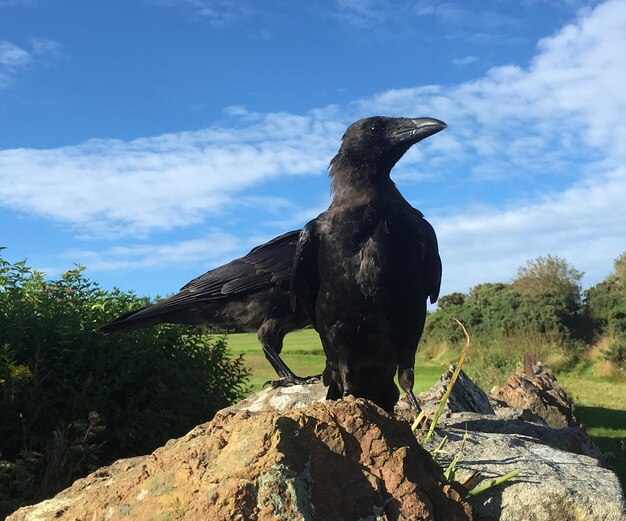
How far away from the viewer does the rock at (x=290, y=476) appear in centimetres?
187

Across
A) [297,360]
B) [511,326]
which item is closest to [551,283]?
[511,326]

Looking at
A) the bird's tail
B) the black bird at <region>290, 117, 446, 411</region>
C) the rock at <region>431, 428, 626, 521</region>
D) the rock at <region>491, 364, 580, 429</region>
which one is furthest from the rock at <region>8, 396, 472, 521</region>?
the rock at <region>491, 364, 580, 429</region>

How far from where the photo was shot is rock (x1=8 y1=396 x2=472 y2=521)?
187 cm

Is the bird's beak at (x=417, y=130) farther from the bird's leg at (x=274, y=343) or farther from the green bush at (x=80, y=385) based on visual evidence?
the green bush at (x=80, y=385)

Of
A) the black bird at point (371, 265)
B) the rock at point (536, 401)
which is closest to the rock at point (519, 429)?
the black bird at point (371, 265)

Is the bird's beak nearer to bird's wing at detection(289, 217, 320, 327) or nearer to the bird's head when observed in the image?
the bird's head

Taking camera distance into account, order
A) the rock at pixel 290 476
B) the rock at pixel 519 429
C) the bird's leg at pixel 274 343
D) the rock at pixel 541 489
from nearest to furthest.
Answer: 1. the rock at pixel 290 476
2. the rock at pixel 541 489
3. the rock at pixel 519 429
4. the bird's leg at pixel 274 343

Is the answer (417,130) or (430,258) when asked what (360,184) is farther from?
(430,258)

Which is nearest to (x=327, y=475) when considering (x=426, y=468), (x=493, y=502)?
(x=426, y=468)

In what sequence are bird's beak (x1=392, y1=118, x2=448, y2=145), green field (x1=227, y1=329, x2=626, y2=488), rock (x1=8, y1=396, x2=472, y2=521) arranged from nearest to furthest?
rock (x1=8, y1=396, x2=472, y2=521), bird's beak (x1=392, y1=118, x2=448, y2=145), green field (x1=227, y1=329, x2=626, y2=488)

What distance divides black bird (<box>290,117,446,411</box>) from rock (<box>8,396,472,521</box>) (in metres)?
1.52

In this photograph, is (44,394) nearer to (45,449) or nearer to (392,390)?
(45,449)

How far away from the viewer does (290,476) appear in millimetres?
1913

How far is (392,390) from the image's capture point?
4113 mm
